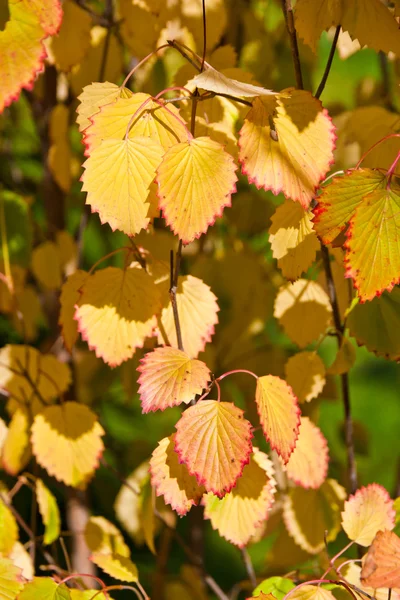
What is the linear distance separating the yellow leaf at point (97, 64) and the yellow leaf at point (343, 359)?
0.57 meters

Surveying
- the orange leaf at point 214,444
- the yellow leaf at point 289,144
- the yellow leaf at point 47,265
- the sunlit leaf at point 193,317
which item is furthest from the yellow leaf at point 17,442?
the yellow leaf at point 289,144

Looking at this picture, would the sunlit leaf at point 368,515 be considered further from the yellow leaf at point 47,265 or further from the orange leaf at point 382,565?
the yellow leaf at point 47,265

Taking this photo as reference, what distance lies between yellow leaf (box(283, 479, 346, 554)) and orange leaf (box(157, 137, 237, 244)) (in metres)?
0.49

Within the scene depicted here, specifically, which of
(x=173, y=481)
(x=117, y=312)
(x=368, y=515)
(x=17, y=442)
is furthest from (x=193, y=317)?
(x=17, y=442)

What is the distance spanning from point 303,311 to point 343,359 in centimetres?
10

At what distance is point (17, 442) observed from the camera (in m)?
0.99

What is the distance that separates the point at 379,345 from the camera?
747 mm

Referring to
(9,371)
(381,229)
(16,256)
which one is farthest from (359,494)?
(16,256)

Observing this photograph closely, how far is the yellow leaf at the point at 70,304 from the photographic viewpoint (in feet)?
2.61

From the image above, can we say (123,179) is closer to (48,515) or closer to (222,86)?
(222,86)

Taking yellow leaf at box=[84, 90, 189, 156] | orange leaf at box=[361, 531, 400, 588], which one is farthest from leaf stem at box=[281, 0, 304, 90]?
orange leaf at box=[361, 531, 400, 588]

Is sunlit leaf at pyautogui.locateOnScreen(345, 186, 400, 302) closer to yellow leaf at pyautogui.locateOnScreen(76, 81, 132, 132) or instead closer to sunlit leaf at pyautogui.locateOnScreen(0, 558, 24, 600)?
yellow leaf at pyautogui.locateOnScreen(76, 81, 132, 132)

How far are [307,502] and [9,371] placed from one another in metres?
0.48

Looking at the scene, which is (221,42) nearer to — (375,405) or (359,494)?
(359,494)
